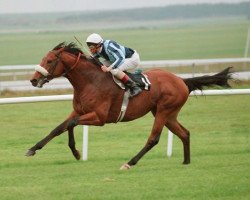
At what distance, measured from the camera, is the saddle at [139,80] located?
31.9 ft

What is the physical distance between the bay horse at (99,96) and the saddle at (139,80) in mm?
59

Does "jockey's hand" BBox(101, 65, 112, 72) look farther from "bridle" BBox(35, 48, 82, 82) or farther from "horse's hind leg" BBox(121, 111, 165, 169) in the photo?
"horse's hind leg" BBox(121, 111, 165, 169)

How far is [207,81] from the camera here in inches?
415

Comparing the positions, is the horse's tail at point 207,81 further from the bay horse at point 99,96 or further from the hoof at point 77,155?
the hoof at point 77,155

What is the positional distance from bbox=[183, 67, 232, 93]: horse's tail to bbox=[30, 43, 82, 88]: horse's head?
5.16 feet

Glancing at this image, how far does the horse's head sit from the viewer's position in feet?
30.8

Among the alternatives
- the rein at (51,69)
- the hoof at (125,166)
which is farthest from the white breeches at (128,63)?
the hoof at (125,166)

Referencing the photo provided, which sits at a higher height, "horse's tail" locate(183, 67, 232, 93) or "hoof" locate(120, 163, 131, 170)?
"horse's tail" locate(183, 67, 232, 93)

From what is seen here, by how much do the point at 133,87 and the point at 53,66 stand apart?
996 mm

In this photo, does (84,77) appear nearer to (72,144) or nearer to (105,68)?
(105,68)

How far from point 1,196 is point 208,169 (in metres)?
2.67

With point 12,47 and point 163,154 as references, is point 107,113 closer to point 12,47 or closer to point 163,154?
point 163,154

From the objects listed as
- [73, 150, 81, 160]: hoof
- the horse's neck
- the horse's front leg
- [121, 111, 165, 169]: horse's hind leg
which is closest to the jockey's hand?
the horse's neck

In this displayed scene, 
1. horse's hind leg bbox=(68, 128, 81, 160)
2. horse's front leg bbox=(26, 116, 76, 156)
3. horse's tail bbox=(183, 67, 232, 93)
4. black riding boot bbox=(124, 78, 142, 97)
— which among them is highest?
black riding boot bbox=(124, 78, 142, 97)
